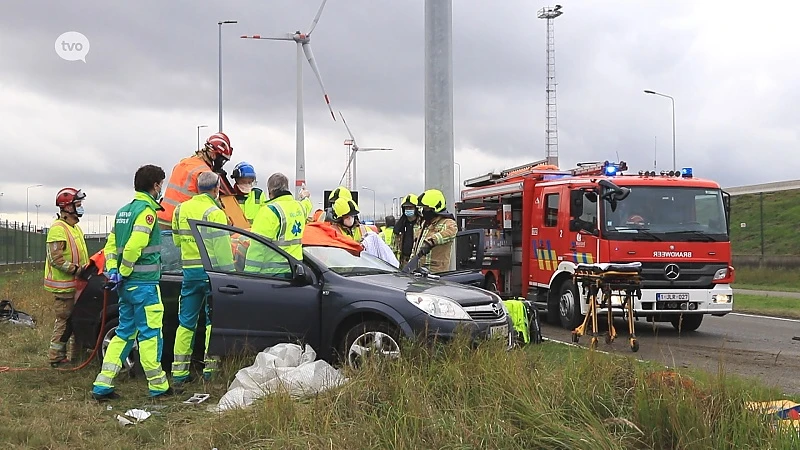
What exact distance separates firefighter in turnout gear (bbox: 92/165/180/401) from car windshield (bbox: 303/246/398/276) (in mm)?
1461

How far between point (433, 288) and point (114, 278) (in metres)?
2.65

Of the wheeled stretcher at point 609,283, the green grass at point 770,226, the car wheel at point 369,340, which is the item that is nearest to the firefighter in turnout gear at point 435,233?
the wheeled stretcher at point 609,283

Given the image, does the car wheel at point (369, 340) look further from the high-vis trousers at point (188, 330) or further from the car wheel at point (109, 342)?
the car wheel at point (109, 342)

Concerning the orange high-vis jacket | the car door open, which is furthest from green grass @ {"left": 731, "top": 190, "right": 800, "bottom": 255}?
the car door open

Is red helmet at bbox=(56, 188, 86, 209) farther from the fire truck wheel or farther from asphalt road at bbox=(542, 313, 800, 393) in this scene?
the fire truck wheel

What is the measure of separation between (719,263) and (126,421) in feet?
30.0

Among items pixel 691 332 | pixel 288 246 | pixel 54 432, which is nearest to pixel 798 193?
pixel 691 332

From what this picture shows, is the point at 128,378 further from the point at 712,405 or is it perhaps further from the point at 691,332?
the point at 691,332

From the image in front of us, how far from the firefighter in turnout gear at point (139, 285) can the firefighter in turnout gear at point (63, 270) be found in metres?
1.82

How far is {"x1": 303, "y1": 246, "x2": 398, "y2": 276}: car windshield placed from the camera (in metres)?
7.70

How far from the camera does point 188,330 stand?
7301 millimetres

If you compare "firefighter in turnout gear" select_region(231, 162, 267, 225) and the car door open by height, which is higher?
"firefighter in turnout gear" select_region(231, 162, 267, 225)

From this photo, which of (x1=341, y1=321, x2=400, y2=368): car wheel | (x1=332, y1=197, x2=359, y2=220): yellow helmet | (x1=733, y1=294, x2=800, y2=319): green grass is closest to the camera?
(x1=341, y1=321, x2=400, y2=368): car wheel

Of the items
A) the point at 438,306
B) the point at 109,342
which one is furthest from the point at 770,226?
the point at 109,342
